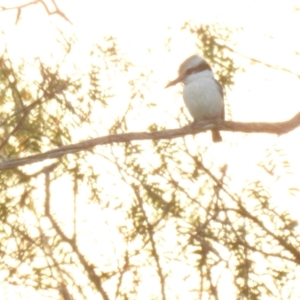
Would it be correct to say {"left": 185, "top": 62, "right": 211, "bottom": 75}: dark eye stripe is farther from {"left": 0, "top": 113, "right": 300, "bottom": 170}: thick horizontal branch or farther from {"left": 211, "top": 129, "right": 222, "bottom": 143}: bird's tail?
{"left": 0, "top": 113, "right": 300, "bottom": 170}: thick horizontal branch

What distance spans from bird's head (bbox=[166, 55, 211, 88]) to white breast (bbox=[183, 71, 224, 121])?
80mm

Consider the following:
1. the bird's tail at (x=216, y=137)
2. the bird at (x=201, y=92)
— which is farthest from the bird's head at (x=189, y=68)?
the bird's tail at (x=216, y=137)

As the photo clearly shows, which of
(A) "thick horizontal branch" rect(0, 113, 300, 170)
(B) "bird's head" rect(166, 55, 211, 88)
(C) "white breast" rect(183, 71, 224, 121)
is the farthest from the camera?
(B) "bird's head" rect(166, 55, 211, 88)

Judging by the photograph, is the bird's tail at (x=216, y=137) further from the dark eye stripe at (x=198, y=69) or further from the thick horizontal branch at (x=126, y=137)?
the thick horizontal branch at (x=126, y=137)

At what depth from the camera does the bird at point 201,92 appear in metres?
8.20

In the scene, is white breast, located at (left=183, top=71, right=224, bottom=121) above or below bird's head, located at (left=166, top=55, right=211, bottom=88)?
below

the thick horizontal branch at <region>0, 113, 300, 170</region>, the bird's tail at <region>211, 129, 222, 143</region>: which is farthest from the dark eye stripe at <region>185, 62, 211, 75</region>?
the thick horizontal branch at <region>0, 113, 300, 170</region>

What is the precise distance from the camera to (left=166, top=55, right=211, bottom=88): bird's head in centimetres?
852

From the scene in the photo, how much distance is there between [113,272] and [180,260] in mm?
694

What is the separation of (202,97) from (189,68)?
1.47 ft

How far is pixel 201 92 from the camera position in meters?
8.26

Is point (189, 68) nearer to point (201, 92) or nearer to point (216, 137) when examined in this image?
point (201, 92)

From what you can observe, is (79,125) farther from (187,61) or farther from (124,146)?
(187,61)

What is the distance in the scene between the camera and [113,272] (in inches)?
298
